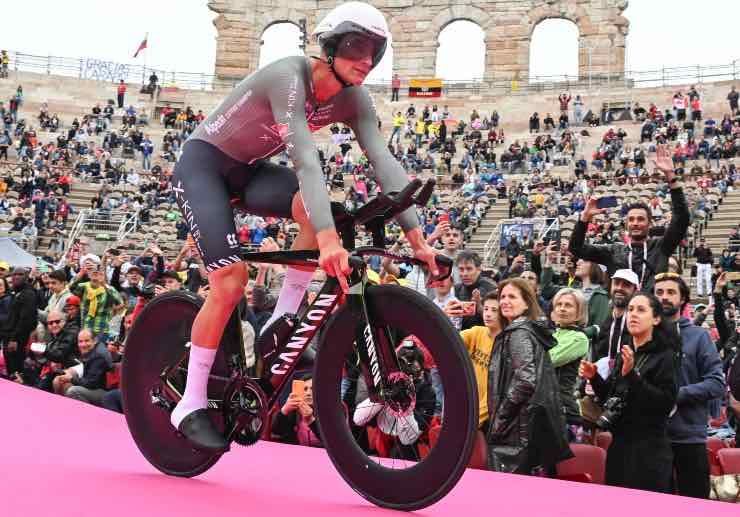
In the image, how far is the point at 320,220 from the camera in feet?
9.55

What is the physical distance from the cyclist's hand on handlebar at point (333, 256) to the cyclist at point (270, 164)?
89mm

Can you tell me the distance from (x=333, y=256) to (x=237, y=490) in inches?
33.8

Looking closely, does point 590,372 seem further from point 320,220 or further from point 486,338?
point 320,220

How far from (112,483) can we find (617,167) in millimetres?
27462

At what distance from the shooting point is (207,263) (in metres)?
3.30

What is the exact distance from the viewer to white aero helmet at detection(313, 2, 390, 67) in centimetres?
305

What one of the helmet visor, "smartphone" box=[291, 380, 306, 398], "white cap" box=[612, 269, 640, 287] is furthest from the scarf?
the helmet visor

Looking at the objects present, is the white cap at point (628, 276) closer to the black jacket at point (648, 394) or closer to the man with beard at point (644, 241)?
the man with beard at point (644, 241)

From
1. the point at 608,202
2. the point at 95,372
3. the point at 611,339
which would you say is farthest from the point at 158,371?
the point at 608,202

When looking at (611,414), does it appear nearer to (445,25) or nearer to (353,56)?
(353,56)

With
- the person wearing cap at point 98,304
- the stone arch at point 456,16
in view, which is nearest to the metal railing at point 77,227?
the person wearing cap at point 98,304

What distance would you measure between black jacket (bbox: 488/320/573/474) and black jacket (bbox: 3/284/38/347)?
645 centimetres

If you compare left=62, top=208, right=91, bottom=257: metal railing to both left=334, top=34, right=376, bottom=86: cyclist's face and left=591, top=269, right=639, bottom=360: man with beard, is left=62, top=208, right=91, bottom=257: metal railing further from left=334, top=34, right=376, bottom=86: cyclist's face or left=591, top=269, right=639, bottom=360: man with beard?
left=334, top=34, right=376, bottom=86: cyclist's face

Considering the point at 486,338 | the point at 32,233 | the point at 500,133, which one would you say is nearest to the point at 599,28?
the point at 500,133
